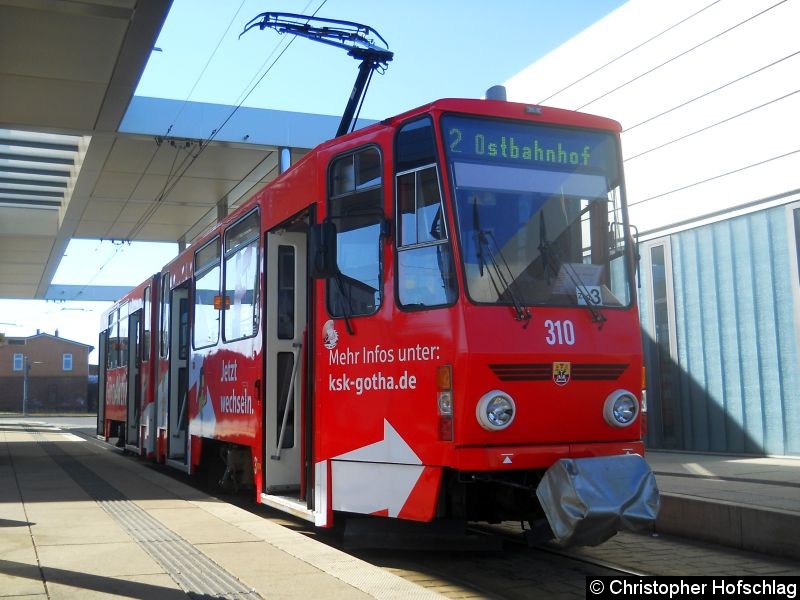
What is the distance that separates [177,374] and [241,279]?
4.18 m

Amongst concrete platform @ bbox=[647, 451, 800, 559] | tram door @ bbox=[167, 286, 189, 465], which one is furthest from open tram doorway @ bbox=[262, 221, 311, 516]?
tram door @ bbox=[167, 286, 189, 465]

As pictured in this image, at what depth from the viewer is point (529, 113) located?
679 cm

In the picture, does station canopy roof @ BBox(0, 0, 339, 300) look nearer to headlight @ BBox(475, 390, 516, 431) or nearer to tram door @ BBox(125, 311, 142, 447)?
tram door @ BBox(125, 311, 142, 447)

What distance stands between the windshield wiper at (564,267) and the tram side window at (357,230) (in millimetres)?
1205

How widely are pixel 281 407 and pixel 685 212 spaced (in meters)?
8.20

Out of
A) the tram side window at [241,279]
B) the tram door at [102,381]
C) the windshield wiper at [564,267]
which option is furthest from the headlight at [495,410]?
the tram door at [102,381]

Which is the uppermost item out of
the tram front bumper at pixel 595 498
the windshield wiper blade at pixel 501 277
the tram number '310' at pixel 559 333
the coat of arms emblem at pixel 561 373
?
the windshield wiper blade at pixel 501 277

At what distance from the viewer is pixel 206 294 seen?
35.8ft

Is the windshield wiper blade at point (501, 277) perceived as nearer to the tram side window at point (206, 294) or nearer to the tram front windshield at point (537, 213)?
the tram front windshield at point (537, 213)

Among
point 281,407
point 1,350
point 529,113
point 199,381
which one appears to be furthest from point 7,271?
point 1,350

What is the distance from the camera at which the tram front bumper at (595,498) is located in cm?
573

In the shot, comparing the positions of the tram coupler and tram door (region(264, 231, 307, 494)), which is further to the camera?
tram door (region(264, 231, 307, 494))

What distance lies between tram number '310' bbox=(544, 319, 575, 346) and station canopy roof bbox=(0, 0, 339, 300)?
8093 mm

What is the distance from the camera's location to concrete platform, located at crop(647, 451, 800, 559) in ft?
23.4
